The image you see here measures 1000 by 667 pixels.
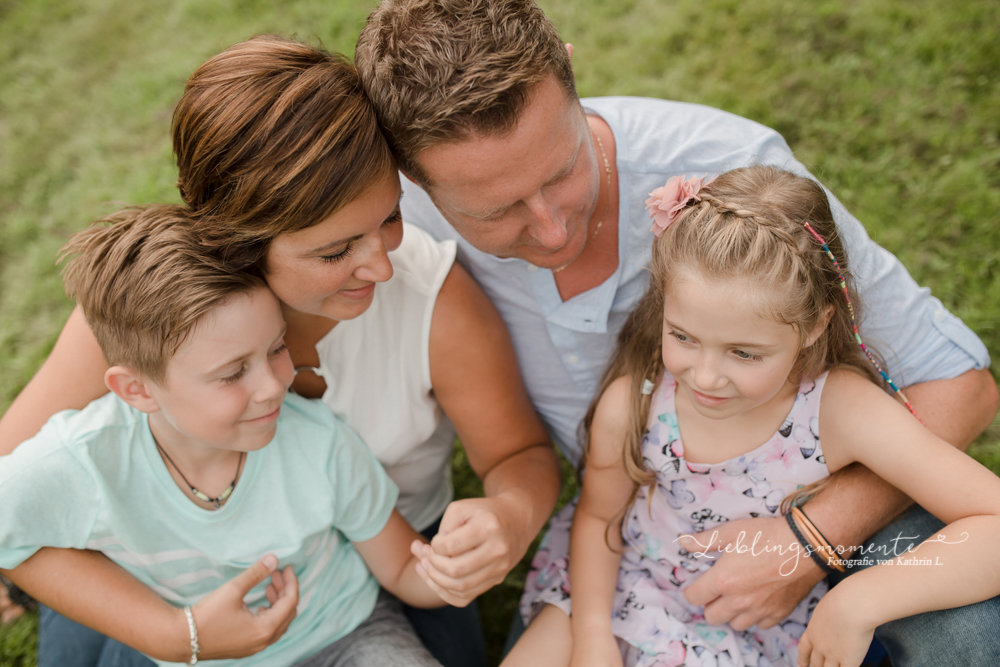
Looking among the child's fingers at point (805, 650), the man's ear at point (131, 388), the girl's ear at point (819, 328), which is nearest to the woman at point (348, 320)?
the man's ear at point (131, 388)

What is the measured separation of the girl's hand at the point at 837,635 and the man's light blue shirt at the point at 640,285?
78 centimetres

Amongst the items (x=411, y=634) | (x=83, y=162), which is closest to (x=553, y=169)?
(x=411, y=634)

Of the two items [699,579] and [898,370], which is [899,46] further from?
[699,579]

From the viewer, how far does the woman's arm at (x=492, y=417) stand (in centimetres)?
210

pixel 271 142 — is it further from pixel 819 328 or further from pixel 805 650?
pixel 805 650

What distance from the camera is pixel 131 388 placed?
6.51 ft

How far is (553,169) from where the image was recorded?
6.22 ft

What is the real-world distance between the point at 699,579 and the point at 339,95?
5.37 feet

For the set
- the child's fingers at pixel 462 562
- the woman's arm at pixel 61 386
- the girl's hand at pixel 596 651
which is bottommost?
the girl's hand at pixel 596 651

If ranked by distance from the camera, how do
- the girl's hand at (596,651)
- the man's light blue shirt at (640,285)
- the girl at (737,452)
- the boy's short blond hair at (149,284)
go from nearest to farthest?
the girl at (737,452) → the boy's short blond hair at (149,284) → the girl's hand at (596,651) → the man's light blue shirt at (640,285)

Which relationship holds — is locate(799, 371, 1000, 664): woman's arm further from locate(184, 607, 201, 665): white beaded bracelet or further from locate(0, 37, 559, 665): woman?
locate(184, 607, 201, 665): white beaded bracelet

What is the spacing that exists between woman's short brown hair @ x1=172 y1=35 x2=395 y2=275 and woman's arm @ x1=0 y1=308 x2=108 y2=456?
629 millimetres

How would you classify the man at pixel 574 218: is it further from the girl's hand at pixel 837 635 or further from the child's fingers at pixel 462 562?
the girl's hand at pixel 837 635

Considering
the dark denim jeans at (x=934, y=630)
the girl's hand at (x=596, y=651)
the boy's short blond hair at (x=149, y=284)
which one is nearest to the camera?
the dark denim jeans at (x=934, y=630)
